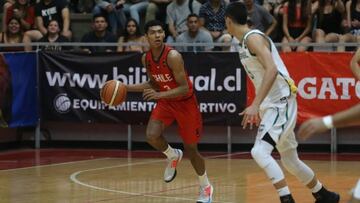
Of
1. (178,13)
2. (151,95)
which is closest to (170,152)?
(151,95)

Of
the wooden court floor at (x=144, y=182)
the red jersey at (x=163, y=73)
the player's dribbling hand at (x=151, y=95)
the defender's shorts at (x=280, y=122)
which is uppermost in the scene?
the red jersey at (x=163, y=73)

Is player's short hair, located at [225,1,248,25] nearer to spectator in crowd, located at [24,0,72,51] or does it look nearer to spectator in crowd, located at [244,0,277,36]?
spectator in crowd, located at [244,0,277,36]

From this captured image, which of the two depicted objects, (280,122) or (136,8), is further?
(136,8)

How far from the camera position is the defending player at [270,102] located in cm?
880

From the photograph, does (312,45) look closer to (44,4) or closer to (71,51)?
(71,51)

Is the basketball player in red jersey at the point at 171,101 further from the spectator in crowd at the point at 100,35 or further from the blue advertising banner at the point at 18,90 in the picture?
the spectator in crowd at the point at 100,35

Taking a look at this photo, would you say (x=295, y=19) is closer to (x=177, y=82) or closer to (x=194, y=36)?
(x=194, y=36)

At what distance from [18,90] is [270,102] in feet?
29.5

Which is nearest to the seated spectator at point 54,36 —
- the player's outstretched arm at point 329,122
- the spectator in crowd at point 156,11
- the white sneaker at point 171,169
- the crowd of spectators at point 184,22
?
the crowd of spectators at point 184,22

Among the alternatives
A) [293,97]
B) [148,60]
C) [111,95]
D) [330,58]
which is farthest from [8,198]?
[330,58]

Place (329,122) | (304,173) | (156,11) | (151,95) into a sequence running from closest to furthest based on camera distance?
(329,122) → (304,173) → (151,95) → (156,11)

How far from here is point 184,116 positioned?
34.3 feet

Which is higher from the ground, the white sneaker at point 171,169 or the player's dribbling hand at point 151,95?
the player's dribbling hand at point 151,95

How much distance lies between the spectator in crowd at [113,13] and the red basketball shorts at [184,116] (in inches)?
311
